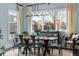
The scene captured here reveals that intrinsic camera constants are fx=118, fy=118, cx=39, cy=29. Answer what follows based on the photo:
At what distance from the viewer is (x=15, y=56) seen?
4.92 feet

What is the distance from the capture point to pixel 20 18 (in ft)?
4.75

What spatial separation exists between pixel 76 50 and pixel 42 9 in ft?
2.15

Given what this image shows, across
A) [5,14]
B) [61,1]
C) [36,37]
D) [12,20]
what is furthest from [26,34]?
[61,1]

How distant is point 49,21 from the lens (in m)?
1.47

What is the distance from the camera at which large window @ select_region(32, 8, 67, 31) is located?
145cm

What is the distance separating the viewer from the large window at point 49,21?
1.45 metres

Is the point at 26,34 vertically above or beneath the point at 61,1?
beneath

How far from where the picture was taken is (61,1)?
1471 mm

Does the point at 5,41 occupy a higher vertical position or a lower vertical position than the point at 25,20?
lower

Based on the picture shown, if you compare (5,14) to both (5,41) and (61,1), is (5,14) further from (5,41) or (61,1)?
(61,1)

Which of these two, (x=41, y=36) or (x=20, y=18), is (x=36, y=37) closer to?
(x=41, y=36)

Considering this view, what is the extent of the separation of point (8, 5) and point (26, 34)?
424 millimetres

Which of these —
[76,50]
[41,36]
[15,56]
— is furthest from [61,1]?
[15,56]

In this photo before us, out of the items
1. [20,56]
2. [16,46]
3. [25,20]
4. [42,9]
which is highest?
[42,9]
